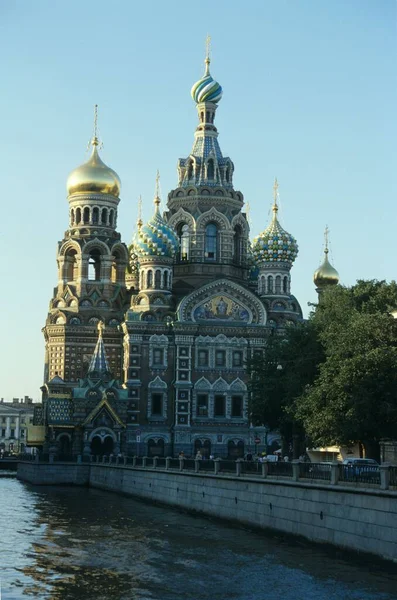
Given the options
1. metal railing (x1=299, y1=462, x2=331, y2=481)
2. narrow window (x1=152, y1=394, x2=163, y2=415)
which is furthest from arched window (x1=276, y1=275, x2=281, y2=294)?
metal railing (x1=299, y1=462, x2=331, y2=481)

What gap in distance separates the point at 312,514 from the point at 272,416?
65.1ft

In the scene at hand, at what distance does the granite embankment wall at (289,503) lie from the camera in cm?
2802

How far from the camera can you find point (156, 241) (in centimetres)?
7406

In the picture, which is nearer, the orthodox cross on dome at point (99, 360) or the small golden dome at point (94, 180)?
the orthodox cross on dome at point (99, 360)

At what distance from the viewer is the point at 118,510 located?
45.7 metres

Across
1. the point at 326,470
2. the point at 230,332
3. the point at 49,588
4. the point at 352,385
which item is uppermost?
the point at 230,332

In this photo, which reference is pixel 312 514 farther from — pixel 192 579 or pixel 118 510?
pixel 118 510

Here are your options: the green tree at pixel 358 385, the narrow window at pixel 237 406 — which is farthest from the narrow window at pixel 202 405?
the green tree at pixel 358 385

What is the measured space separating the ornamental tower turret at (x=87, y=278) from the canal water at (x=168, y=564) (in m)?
35.6

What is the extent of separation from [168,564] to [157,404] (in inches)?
1753

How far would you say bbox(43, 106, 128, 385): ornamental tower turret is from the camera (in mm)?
76938

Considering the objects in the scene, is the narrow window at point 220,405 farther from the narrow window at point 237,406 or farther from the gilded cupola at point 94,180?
the gilded cupola at point 94,180

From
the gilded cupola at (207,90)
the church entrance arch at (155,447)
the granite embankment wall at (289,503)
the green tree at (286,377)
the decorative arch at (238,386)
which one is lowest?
the granite embankment wall at (289,503)

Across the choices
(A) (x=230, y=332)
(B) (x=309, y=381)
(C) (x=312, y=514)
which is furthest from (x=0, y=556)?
(A) (x=230, y=332)
